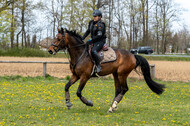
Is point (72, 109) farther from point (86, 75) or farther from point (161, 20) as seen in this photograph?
point (161, 20)

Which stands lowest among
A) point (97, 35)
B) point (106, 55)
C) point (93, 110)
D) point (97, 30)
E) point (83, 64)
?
point (93, 110)

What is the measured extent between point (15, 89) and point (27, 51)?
23794mm

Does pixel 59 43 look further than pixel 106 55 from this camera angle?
No

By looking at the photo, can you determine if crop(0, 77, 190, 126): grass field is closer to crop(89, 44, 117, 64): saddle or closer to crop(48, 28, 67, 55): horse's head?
crop(89, 44, 117, 64): saddle

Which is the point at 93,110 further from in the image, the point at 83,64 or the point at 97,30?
the point at 97,30

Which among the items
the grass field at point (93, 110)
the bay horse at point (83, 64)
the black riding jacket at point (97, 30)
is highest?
the black riding jacket at point (97, 30)

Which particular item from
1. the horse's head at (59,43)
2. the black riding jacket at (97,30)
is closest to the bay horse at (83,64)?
the horse's head at (59,43)

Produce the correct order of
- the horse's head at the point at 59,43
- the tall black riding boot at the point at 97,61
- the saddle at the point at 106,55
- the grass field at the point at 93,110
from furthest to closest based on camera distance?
1. the saddle at the point at 106,55
2. the tall black riding boot at the point at 97,61
3. the horse's head at the point at 59,43
4. the grass field at the point at 93,110

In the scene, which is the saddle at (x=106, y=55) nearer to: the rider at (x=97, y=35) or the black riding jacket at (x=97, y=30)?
the rider at (x=97, y=35)

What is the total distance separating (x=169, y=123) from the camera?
6102 millimetres

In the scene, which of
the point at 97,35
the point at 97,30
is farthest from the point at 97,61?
the point at 97,30

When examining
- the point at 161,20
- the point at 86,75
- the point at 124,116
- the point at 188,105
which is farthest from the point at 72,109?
the point at 161,20

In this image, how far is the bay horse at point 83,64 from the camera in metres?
7.42

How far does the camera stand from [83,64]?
24.5 ft
